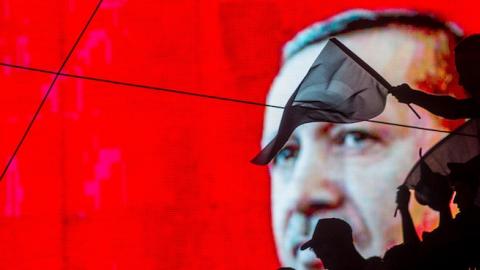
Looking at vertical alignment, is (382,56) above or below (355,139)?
above

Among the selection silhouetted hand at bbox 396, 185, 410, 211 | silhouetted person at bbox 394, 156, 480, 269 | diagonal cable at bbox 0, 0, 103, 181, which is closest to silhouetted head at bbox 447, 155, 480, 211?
silhouetted person at bbox 394, 156, 480, 269

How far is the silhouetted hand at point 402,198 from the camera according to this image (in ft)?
5.38

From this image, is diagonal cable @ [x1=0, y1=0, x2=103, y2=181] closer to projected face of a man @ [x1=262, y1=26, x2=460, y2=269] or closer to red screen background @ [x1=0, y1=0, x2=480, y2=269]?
red screen background @ [x1=0, y1=0, x2=480, y2=269]

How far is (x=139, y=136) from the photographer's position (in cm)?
161

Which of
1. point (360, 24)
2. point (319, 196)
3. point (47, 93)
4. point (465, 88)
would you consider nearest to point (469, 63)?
point (465, 88)

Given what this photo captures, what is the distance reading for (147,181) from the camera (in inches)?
62.7

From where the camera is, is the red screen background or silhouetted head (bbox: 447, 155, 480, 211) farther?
silhouetted head (bbox: 447, 155, 480, 211)

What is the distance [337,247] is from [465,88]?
1.81 ft

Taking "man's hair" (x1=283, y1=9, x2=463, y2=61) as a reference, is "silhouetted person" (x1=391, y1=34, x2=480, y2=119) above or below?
below

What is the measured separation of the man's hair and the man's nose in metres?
0.33

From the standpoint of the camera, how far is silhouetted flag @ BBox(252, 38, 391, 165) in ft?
5.41

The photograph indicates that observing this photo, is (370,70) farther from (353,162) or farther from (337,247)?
(337,247)

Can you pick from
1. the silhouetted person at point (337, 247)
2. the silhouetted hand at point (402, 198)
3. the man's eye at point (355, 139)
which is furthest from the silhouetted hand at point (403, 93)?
the silhouetted person at point (337, 247)

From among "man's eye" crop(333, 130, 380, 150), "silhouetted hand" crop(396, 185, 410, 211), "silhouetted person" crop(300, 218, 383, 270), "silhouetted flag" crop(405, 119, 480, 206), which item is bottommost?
"silhouetted person" crop(300, 218, 383, 270)
